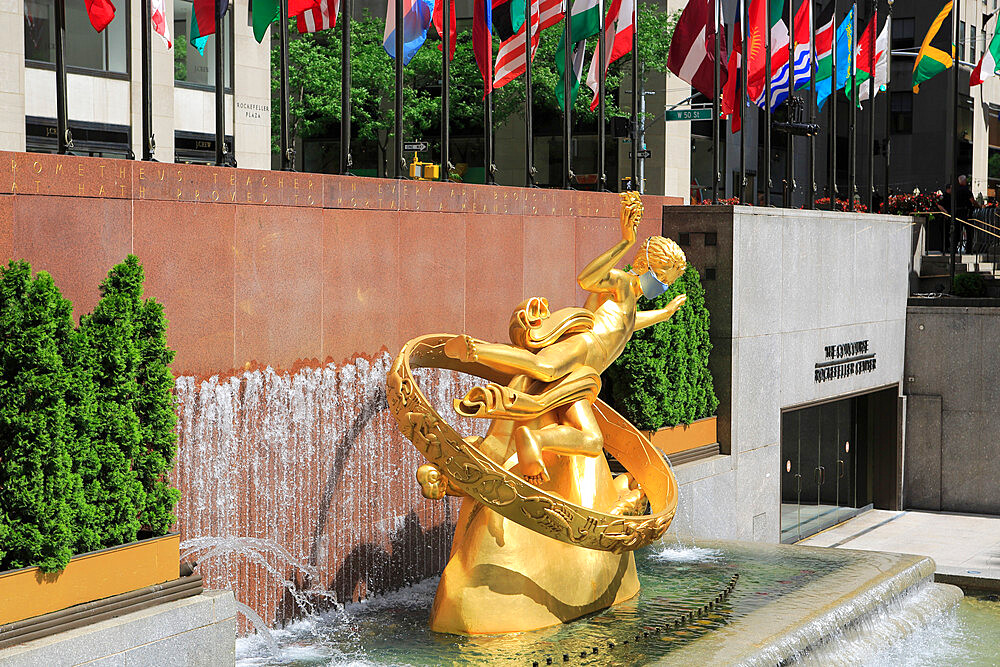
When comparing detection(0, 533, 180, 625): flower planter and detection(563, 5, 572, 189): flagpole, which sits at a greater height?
detection(563, 5, 572, 189): flagpole

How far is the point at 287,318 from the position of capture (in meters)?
10.3

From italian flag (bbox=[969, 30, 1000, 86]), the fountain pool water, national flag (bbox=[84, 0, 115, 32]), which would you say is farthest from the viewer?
italian flag (bbox=[969, 30, 1000, 86])

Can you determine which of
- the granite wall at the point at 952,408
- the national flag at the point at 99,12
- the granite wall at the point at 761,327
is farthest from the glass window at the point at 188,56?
the national flag at the point at 99,12

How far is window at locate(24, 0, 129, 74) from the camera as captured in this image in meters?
26.0

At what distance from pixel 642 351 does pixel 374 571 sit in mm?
4245

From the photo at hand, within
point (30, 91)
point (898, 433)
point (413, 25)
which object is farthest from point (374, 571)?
point (30, 91)

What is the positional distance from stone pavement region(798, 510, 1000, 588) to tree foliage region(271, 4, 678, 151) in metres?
19.0

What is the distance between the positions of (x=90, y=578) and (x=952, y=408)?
1652 cm

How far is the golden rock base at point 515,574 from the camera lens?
9570 millimetres

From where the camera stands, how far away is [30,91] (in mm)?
25438

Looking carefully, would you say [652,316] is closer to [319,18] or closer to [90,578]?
[319,18]

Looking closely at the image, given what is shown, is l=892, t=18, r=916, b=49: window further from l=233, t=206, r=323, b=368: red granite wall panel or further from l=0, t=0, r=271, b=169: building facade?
l=233, t=206, r=323, b=368: red granite wall panel

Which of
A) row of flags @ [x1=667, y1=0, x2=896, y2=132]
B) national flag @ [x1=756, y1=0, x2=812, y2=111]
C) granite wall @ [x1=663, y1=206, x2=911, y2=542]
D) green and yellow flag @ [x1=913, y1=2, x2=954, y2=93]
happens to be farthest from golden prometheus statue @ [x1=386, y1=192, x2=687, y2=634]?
green and yellow flag @ [x1=913, y1=2, x2=954, y2=93]

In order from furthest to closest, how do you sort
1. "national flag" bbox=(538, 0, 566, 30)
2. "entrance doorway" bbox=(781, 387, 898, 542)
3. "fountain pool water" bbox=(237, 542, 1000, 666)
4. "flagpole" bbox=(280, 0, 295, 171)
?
"entrance doorway" bbox=(781, 387, 898, 542) < "national flag" bbox=(538, 0, 566, 30) < "flagpole" bbox=(280, 0, 295, 171) < "fountain pool water" bbox=(237, 542, 1000, 666)
